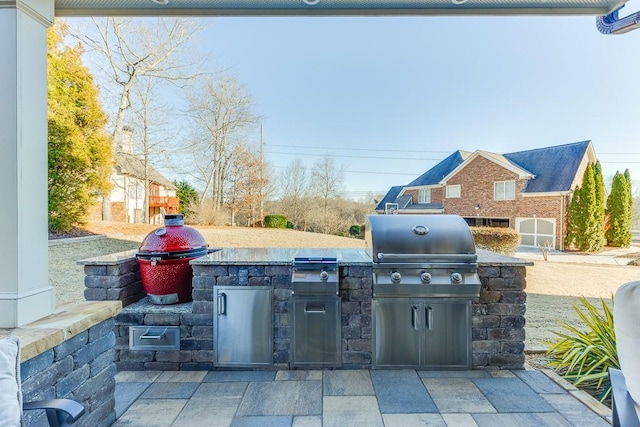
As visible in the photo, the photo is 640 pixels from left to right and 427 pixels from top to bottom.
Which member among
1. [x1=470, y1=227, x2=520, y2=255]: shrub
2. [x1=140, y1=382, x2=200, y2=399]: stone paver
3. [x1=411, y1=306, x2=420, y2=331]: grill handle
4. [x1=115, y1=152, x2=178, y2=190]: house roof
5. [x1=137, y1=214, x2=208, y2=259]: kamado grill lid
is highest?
[x1=115, y1=152, x2=178, y2=190]: house roof

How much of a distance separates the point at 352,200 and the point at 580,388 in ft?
13.9

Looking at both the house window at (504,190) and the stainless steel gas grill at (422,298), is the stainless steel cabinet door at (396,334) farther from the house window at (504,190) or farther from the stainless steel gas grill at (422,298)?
the house window at (504,190)

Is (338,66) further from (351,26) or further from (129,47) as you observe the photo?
(129,47)

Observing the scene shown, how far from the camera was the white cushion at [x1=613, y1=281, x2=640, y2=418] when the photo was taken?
1.19 metres

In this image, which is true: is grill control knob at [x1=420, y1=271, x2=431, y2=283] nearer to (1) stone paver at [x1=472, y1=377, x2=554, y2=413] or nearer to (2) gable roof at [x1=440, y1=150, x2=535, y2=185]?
(1) stone paver at [x1=472, y1=377, x2=554, y2=413]

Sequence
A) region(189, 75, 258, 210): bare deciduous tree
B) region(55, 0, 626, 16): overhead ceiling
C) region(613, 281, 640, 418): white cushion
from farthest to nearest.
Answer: region(189, 75, 258, 210): bare deciduous tree → region(55, 0, 626, 16): overhead ceiling → region(613, 281, 640, 418): white cushion

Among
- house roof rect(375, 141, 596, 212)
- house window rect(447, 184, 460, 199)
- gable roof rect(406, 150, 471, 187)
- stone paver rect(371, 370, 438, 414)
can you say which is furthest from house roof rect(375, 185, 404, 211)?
stone paver rect(371, 370, 438, 414)

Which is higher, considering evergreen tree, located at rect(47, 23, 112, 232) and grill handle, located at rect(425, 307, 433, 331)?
evergreen tree, located at rect(47, 23, 112, 232)

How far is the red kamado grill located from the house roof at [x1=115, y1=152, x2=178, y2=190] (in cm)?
439

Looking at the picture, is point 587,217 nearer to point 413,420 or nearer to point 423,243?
point 423,243

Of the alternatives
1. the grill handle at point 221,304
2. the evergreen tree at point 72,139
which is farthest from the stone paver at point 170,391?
the evergreen tree at point 72,139

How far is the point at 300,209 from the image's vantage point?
6.23m

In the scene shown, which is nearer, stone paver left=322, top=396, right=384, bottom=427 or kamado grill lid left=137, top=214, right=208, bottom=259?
stone paver left=322, top=396, right=384, bottom=427

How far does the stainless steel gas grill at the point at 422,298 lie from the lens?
2.64 m
